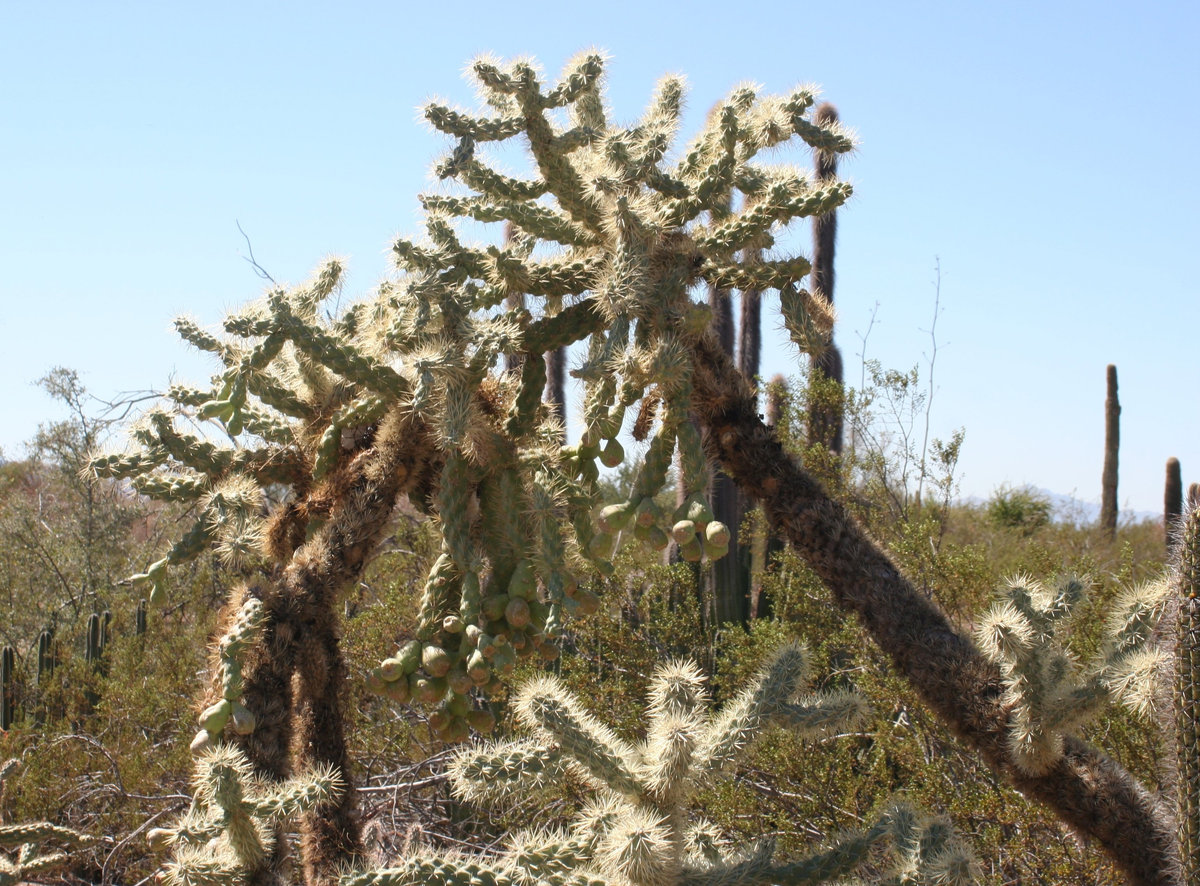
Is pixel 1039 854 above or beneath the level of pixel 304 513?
beneath

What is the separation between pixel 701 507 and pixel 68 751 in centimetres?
620

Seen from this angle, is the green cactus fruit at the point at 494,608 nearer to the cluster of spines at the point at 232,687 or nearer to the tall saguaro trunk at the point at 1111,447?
the cluster of spines at the point at 232,687

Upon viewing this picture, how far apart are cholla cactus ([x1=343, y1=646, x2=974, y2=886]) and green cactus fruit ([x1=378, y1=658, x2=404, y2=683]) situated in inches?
10.6

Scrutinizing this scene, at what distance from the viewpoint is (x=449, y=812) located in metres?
5.07

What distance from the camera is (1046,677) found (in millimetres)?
1729

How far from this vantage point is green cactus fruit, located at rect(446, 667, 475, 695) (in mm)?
1666

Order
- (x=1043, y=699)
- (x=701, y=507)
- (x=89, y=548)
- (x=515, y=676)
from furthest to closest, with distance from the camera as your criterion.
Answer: (x=89, y=548)
(x=515, y=676)
(x=1043, y=699)
(x=701, y=507)

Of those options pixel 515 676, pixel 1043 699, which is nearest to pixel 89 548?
pixel 515 676

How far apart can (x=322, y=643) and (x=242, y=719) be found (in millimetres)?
304

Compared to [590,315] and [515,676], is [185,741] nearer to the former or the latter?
[515,676]

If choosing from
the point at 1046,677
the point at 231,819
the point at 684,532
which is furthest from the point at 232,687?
the point at 1046,677

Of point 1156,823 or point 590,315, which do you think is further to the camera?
point 590,315

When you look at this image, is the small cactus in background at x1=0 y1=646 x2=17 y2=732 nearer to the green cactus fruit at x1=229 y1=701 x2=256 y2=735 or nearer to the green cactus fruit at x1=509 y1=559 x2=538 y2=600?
the green cactus fruit at x1=229 y1=701 x2=256 y2=735

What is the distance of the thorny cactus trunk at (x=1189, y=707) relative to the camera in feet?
5.20
